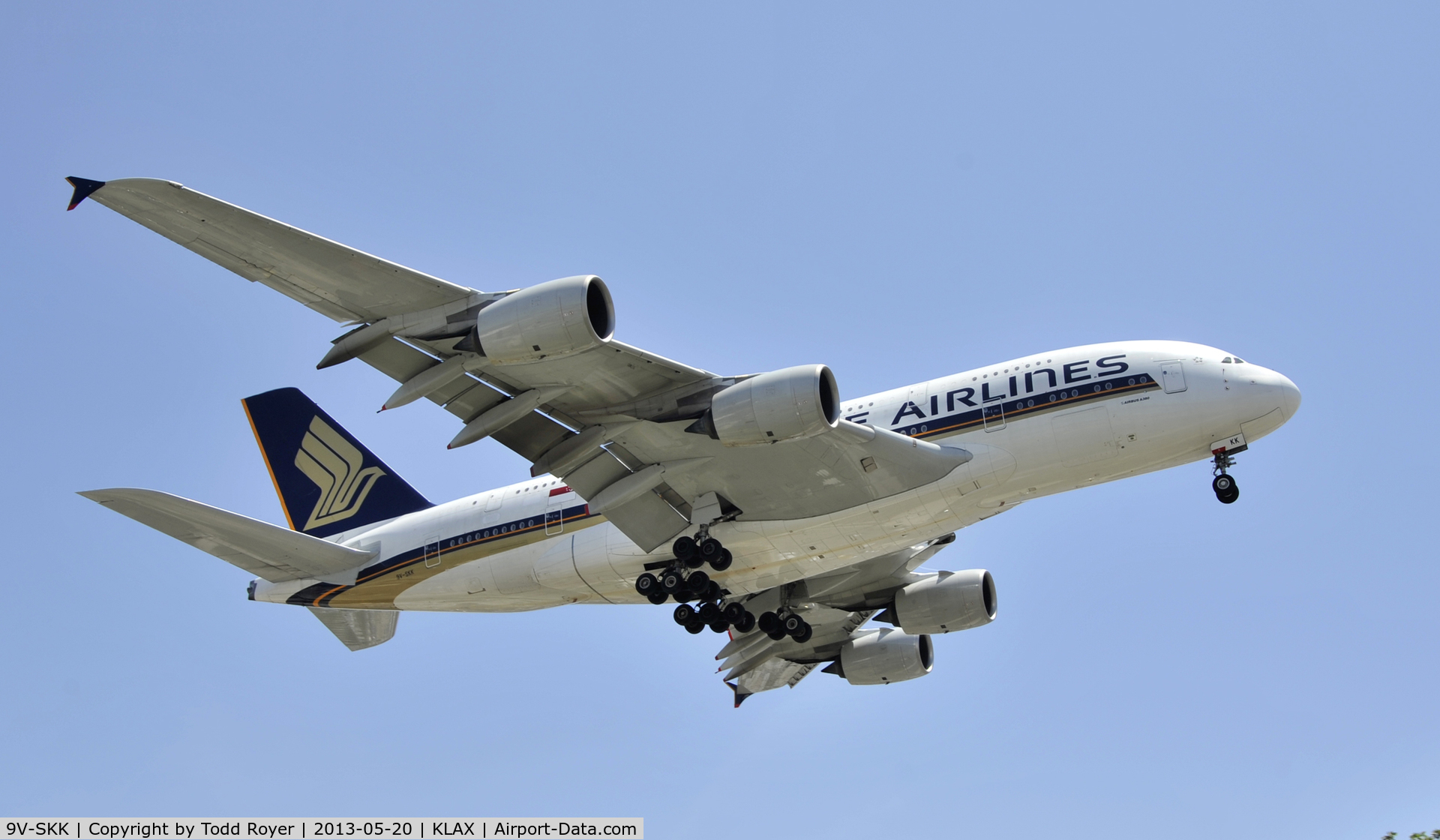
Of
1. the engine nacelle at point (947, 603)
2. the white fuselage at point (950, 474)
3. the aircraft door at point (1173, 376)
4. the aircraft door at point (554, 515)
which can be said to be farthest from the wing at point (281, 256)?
the engine nacelle at point (947, 603)

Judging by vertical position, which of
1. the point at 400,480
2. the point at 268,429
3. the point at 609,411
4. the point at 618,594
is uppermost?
the point at 268,429

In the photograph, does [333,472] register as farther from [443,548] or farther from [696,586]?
[696,586]

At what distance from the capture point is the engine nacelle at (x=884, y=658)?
103 feet

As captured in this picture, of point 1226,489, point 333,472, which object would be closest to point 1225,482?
point 1226,489

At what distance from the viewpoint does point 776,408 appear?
20281mm

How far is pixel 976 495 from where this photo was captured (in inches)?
Result: 899

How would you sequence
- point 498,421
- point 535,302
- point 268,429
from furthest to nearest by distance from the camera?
point 268,429, point 498,421, point 535,302

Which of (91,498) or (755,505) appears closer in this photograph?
(91,498)

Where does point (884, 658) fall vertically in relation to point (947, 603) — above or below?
below

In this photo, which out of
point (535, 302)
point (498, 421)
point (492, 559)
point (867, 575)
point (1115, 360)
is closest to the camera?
point (535, 302)

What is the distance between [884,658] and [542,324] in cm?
1639

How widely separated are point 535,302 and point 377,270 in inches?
107

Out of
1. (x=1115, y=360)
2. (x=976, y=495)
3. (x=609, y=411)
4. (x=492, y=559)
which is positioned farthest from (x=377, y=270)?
(x=1115, y=360)

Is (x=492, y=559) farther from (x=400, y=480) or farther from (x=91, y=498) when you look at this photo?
(x=91, y=498)
